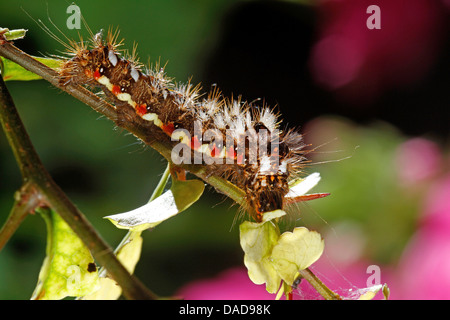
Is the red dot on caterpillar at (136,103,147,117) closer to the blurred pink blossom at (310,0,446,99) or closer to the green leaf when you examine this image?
the green leaf

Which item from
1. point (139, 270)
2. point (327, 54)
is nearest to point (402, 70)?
point (327, 54)

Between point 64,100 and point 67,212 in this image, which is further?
point 64,100

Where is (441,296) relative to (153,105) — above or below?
below

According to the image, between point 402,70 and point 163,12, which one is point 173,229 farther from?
point 402,70

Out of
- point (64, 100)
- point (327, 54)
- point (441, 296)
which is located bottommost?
point (441, 296)

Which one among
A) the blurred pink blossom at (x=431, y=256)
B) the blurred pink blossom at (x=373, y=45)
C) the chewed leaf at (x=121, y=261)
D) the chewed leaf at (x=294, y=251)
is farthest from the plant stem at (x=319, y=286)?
the blurred pink blossom at (x=373, y=45)

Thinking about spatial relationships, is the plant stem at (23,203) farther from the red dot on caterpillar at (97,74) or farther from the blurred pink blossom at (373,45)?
the blurred pink blossom at (373,45)
